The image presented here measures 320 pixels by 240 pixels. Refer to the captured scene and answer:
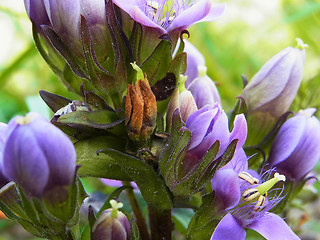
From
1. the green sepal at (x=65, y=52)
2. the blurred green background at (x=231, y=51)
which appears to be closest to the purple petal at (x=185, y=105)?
the green sepal at (x=65, y=52)

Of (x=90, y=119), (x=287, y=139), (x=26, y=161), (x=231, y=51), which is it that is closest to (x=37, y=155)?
(x=26, y=161)

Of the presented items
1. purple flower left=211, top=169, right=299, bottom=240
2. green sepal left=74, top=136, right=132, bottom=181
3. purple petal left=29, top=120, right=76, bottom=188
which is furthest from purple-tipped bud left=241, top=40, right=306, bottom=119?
purple petal left=29, top=120, right=76, bottom=188

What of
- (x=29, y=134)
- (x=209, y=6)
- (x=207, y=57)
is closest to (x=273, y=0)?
(x=207, y=57)

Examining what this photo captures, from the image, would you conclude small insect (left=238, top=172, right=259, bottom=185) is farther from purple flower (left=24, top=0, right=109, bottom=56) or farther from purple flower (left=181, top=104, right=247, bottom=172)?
purple flower (left=24, top=0, right=109, bottom=56)

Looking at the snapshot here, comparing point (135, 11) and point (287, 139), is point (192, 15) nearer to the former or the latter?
point (135, 11)

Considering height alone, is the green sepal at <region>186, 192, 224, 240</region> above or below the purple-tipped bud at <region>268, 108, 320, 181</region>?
below

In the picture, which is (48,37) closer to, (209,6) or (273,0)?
(209,6)
